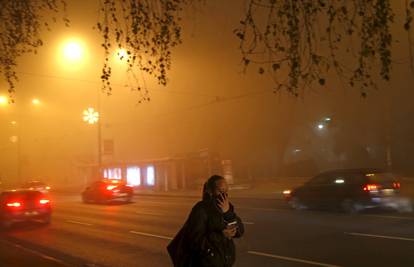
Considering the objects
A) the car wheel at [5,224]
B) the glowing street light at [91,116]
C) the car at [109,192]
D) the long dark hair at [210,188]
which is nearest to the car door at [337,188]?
the car wheel at [5,224]

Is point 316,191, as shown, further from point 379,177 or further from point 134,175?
point 134,175

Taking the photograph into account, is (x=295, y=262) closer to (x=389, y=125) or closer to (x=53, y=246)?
(x=53, y=246)

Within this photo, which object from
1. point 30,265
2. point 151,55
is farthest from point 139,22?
point 30,265

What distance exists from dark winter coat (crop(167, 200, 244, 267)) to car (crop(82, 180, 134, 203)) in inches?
914

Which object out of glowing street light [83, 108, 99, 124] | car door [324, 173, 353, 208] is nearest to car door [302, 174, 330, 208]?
car door [324, 173, 353, 208]

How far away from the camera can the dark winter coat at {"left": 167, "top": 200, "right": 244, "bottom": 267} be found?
4414 mm

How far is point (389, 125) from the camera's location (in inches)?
1604

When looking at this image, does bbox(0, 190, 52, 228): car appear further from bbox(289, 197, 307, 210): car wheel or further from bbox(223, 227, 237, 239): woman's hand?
bbox(223, 227, 237, 239): woman's hand

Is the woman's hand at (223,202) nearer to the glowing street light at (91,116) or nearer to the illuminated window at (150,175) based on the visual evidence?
the glowing street light at (91,116)

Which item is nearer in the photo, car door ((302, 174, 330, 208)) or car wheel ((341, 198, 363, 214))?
car wheel ((341, 198, 363, 214))

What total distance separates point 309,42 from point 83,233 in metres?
11.6

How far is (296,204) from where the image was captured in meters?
19.2

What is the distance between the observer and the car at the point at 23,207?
17703mm

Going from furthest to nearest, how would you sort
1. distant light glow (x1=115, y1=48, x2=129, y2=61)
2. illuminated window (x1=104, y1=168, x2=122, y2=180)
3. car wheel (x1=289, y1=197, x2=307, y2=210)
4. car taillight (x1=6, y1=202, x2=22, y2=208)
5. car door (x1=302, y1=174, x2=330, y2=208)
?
illuminated window (x1=104, y1=168, x2=122, y2=180)
car wheel (x1=289, y1=197, x2=307, y2=210)
car door (x1=302, y1=174, x2=330, y2=208)
car taillight (x1=6, y1=202, x2=22, y2=208)
distant light glow (x1=115, y1=48, x2=129, y2=61)
